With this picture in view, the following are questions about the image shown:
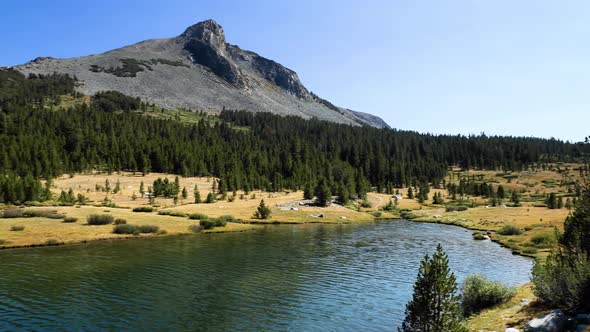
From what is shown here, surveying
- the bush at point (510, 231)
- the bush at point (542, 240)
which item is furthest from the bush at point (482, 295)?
the bush at point (510, 231)

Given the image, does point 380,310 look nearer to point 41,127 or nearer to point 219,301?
point 219,301

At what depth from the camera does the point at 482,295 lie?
31.1 meters

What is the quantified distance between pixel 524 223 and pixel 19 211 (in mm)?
105557

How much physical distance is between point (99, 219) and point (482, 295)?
2721 inches

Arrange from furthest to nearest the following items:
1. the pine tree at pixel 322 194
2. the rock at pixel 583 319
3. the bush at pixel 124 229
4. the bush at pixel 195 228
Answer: the pine tree at pixel 322 194 → the bush at pixel 195 228 → the bush at pixel 124 229 → the rock at pixel 583 319

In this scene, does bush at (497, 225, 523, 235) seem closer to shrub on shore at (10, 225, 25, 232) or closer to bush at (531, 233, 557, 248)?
bush at (531, 233, 557, 248)

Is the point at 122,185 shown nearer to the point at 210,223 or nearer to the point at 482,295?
the point at 210,223

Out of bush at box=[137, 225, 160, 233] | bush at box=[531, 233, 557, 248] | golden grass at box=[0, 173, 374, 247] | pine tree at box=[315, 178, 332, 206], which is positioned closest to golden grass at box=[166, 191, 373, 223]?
golden grass at box=[0, 173, 374, 247]

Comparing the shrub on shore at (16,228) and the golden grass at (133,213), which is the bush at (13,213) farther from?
the shrub on shore at (16,228)

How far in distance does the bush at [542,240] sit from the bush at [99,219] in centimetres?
7669

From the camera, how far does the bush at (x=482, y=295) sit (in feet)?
101

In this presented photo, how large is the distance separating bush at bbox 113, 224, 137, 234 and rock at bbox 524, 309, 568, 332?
219ft

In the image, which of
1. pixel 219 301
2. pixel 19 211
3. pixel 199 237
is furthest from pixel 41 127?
pixel 219 301

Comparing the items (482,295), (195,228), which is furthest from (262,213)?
(482,295)
